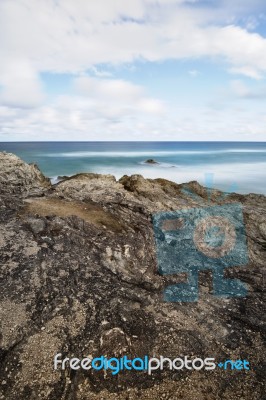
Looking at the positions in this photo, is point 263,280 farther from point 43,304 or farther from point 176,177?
point 176,177

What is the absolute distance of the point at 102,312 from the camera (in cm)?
743

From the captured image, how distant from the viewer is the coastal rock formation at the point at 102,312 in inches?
235

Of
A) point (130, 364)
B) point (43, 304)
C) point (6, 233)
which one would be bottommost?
point (130, 364)

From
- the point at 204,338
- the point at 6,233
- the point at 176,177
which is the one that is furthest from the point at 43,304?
the point at 176,177

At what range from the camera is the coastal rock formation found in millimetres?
5977

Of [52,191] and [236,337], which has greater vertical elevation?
[52,191]

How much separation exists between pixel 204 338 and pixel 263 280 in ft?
13.1

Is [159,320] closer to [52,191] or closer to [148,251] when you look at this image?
[148,251]

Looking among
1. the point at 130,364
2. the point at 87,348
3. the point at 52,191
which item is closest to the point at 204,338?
the point at 130,364

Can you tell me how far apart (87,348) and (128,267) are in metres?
3.23

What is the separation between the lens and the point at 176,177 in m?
40.4

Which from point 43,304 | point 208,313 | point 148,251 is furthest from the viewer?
point 148,251

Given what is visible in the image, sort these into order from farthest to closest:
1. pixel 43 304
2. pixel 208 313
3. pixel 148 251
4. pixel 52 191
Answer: pixel 52 191
pixel 148 251
pixel 208 313
pixel 43 304

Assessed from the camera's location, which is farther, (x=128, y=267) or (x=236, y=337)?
(x=128, y=267)
